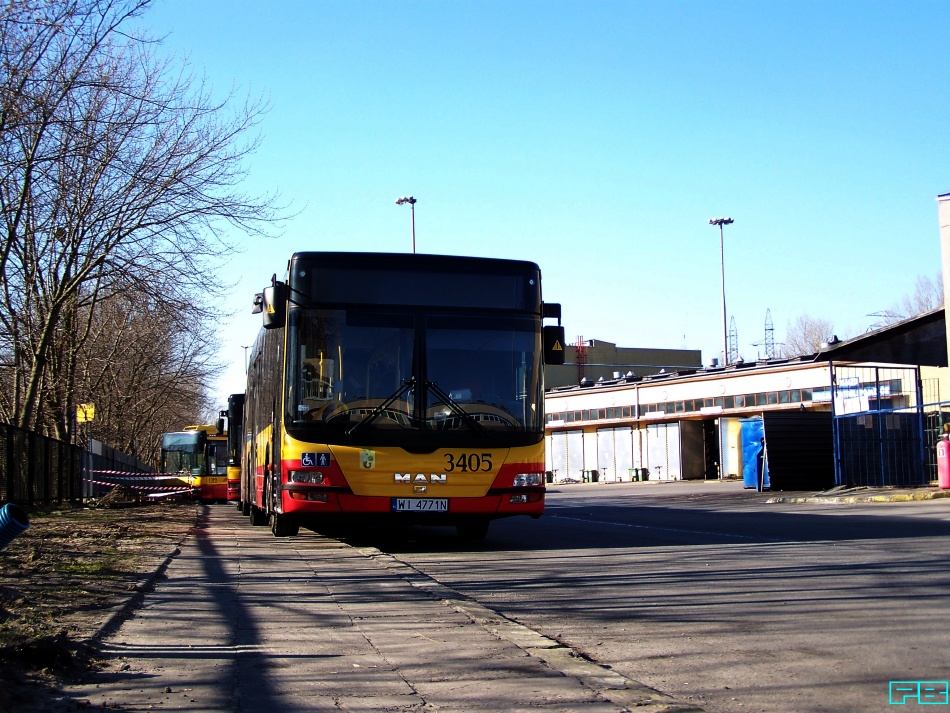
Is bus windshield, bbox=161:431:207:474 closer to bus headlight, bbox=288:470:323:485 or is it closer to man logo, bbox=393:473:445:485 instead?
bus headlight, bbox=288:470:323:485

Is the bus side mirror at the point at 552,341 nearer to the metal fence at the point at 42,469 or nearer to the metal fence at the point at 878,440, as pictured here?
the metal fence at the point at 42,469

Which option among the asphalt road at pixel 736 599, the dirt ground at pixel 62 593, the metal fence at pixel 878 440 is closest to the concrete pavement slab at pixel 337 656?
the dirt ground at pixel 62 593

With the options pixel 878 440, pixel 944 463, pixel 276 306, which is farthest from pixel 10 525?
pixel 878 440

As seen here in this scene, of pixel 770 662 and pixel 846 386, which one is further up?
pixel 846 386

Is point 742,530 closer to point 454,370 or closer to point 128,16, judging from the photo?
point 454,370

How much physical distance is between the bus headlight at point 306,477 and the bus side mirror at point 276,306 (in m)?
1.81

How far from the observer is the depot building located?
29.3 metres

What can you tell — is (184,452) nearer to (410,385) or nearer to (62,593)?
(410,385)

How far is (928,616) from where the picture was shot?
748 centimetres

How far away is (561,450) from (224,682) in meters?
→ 59.4

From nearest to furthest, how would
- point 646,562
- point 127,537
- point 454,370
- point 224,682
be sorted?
point 224,682 → point 646,562 → point 454,370 → point 127,537

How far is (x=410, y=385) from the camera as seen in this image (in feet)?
42.3

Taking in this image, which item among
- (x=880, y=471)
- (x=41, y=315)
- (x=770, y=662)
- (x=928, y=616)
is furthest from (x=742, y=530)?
(x=41, y=315)

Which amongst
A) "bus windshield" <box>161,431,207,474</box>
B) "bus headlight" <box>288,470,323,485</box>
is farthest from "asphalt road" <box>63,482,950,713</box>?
"bus windshield" <box>161,431,207,474</box>
